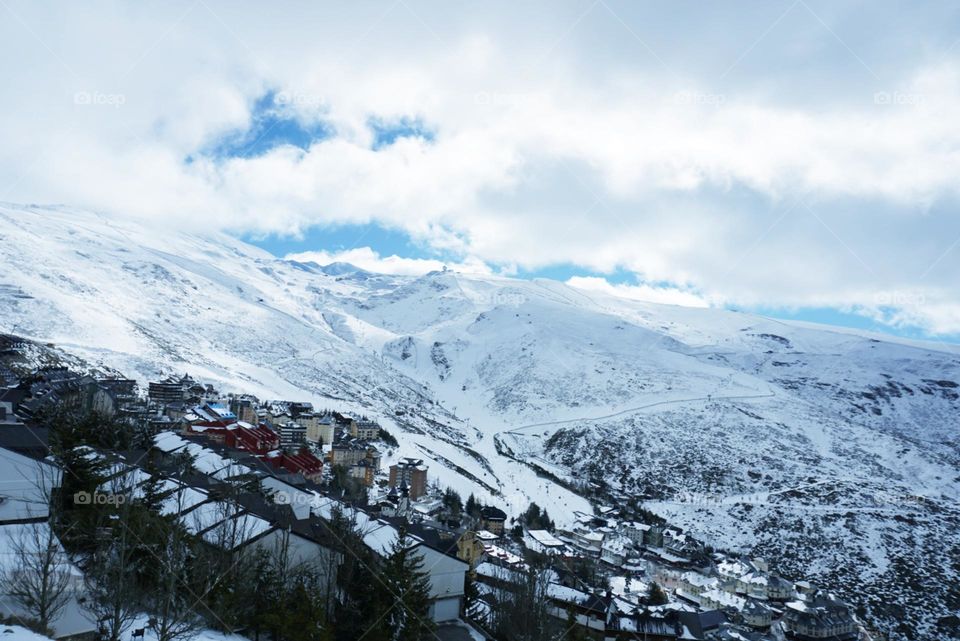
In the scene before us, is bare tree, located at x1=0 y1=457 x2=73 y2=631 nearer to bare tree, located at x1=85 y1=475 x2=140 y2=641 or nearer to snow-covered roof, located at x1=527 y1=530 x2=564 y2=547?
bare tree, located at x1=85 y1=475 x2=140 y2=641

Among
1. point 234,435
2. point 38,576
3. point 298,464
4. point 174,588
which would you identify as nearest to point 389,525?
point 174,588

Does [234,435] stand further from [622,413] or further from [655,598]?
[622,413]

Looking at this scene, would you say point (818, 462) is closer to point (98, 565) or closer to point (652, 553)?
point (652, 553)

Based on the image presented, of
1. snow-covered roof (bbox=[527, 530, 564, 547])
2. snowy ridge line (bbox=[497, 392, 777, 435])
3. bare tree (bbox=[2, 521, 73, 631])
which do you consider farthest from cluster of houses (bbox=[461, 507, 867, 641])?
snowy ridge line (bbox=[497, 392, 777, 435])

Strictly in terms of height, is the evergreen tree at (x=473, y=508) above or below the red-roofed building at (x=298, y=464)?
below

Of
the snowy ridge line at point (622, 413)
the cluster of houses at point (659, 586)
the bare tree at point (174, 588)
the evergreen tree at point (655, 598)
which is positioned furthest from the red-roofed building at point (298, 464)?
the snowy ridge line at point (622, 413)

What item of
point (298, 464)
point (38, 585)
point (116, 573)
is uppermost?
point (116, 573)

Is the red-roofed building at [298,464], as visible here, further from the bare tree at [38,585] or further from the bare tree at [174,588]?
the bare tree at [38,585]

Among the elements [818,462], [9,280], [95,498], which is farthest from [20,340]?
[818,462]

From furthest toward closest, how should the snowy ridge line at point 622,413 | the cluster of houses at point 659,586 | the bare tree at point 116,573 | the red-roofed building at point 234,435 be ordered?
the snowy ridge line at point 622,413 < the red-roofed building at point 234,435 < the cluster of houses at point 659,586 < the bare tree at point 116,573
